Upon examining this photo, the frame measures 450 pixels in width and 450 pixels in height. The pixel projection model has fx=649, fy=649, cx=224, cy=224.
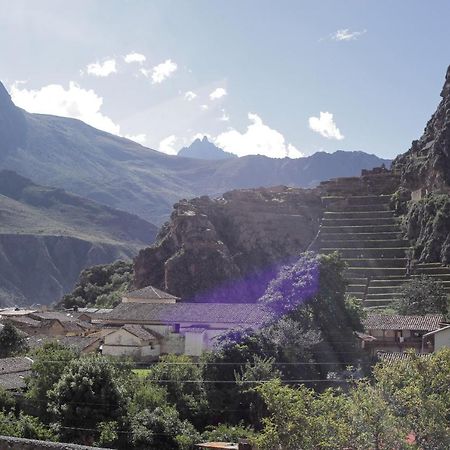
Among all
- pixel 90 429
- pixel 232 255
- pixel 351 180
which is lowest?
pixel 90 429

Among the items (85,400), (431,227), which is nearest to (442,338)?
(85,400)

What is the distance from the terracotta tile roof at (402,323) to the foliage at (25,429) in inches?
1118

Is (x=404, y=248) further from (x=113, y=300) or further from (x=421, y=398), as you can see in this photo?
(x=421, y=398)

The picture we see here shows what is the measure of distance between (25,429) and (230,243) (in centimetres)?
6579

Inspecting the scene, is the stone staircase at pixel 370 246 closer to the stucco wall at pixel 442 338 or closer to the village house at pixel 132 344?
the stucco wall at pixel 442 338

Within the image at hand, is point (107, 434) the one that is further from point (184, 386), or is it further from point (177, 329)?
point (177, 329)

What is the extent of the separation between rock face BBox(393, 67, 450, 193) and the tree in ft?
209

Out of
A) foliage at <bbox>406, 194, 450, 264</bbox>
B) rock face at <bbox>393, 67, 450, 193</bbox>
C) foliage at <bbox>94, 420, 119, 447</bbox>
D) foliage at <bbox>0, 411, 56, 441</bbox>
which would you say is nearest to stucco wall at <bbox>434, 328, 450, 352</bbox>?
foliage at <bbox>94, 420, 119, 447</bbox>

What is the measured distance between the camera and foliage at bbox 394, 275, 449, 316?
5878 centimetres

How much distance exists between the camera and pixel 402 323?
1960 inches

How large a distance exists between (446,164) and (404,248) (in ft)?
41.6

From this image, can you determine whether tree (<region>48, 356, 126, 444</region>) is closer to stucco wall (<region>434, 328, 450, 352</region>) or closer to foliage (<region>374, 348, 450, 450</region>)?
foliage (<region>374, 348, 450, 450</region>)

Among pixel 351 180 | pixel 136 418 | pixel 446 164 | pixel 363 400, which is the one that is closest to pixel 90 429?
pixel 136 418

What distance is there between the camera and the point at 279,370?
3206 cm
